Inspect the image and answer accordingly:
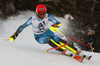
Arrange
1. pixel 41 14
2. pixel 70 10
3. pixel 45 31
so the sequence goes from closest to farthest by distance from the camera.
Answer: pixel 41 14 < pixel 45 31 < pixel 70 10

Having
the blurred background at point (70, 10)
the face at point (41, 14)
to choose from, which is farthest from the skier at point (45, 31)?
the blurred background at point (70, 10)

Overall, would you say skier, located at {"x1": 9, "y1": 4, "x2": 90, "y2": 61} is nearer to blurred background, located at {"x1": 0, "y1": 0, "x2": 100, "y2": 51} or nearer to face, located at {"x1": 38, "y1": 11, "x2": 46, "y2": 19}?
face, located at {"x1": 38, "y1": 11, "x2": 46, "y2": 19}

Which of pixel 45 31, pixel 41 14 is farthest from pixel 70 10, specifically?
pixel 41 14

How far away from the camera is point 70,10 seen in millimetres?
14453

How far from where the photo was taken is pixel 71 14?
14.2 metres

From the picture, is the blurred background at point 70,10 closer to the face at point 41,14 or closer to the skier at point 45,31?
the skier at point 45,31

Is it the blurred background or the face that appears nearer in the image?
the face

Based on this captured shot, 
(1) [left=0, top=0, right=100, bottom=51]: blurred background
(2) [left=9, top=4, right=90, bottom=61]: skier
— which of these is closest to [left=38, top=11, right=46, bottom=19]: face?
(2) [left=9, top=4, right=90, bottom=61]: skier

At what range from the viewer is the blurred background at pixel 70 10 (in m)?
11.7

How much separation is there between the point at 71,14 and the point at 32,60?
11.4 m

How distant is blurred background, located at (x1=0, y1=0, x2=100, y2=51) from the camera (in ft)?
38.2

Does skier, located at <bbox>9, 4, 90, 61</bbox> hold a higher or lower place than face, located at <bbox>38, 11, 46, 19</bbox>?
lower

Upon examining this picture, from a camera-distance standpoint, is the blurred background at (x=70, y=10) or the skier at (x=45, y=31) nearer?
the skier at (x=45, y=31)

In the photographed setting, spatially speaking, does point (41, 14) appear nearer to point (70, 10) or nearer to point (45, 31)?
point (45, 31)
